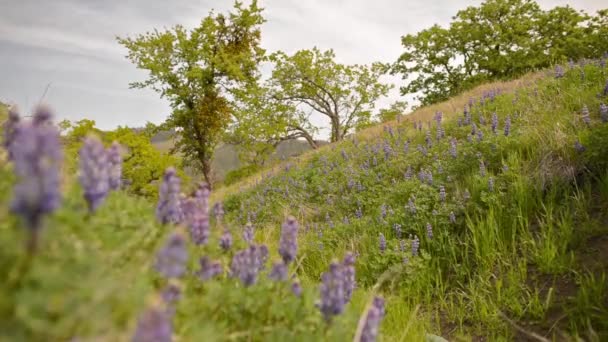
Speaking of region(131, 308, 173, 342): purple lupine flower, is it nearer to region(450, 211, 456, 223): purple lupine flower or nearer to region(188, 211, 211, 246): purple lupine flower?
region(188, 211, 211, 246): purple lupine flower

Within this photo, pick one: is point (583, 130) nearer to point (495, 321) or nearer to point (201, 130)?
point (495, 321)

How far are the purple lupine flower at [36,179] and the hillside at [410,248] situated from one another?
0.24 ft

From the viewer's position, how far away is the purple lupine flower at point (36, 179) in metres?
0.96

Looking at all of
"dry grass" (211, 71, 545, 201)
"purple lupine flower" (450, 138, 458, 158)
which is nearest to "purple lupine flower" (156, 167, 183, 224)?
"purple lupine flower" (450, 138, 458, 158)

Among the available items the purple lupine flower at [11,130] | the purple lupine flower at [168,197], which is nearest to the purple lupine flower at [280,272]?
the purple lupine flower at [168,197]

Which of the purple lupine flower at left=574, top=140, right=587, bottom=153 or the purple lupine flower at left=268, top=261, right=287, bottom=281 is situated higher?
the purple lupine flower at left=574, top=140, right=587, bottom=153

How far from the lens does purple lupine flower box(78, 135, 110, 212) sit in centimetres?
139

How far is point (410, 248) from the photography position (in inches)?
194

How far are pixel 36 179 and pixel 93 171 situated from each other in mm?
455

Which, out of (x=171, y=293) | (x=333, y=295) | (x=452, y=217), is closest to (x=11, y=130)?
(x=171, y=293)

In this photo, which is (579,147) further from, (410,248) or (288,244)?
(288,244)

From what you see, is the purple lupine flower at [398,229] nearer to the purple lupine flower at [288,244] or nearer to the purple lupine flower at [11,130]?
the purple lupine flower at [288,244]

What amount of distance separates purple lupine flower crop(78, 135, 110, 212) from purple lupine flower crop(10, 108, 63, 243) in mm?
400

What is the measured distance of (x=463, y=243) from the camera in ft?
15.3
